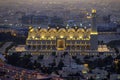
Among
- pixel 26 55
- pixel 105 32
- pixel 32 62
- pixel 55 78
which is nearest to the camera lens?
pixel 55 78

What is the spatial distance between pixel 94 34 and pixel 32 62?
3139 mm

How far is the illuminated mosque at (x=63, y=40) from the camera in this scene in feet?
57.4

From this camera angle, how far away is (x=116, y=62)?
14516 millimetres

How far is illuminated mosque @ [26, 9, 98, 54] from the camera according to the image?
17484 millimetres

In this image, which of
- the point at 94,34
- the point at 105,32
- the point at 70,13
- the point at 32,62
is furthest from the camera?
the point at 70,13

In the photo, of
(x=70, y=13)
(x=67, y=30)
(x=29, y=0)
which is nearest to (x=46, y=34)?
(x=67, y=30)

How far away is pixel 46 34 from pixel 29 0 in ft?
61.1

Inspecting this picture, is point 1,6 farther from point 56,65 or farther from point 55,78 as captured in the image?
point 55,78

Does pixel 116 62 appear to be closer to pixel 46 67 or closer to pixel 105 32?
pixel 46 67

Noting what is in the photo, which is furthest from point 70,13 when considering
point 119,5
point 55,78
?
point 55,78

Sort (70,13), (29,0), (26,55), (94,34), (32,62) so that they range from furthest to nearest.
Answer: (29,0) → (70,13) → (94,34) → (26,55) → (32,62)

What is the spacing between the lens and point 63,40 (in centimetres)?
1770

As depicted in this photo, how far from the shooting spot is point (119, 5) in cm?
3259

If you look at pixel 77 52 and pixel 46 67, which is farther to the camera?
pixel 77 52
